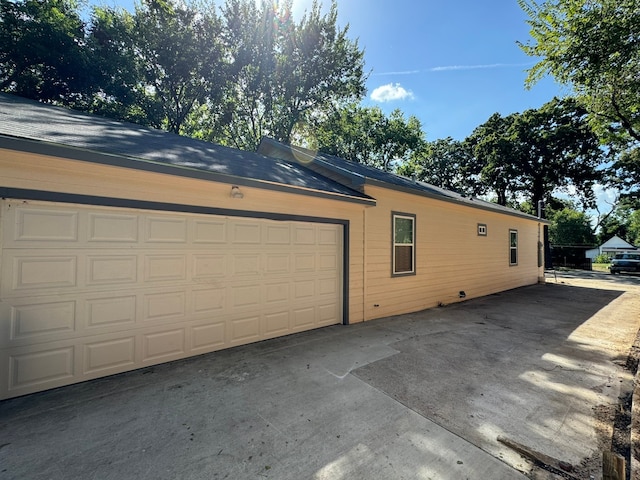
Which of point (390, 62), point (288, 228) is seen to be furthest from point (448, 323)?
point (390, 62)

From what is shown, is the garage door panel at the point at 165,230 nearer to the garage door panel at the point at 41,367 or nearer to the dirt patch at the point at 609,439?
the garage door panel at the point at 41,367

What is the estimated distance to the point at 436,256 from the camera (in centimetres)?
827

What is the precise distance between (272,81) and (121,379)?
1779 cm

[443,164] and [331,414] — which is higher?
[443,164]

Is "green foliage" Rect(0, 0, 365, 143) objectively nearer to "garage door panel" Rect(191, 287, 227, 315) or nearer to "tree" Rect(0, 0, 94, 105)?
"tree" Rect(0, 0, 94, 105)

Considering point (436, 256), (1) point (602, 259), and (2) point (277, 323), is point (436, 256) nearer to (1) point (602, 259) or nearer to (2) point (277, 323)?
(2) point (277, 323)

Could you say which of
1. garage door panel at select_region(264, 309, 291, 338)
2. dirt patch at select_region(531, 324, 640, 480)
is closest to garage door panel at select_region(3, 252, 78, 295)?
garage door panel at select_region(264, 309, 291, 338)

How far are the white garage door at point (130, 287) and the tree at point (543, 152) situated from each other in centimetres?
2288

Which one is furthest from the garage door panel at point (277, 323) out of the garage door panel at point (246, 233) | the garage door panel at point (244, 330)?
the garage door panel at point (246, 233)

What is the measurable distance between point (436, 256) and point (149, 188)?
7.11m

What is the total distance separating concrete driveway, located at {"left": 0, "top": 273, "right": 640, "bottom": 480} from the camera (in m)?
2.22

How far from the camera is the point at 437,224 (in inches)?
329

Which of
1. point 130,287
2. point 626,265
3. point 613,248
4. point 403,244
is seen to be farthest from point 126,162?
point 613,248

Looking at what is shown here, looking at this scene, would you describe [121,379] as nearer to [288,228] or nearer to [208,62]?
[288,228]
